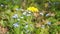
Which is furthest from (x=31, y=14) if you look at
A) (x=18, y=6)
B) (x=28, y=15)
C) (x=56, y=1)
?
(x=56, y=1)

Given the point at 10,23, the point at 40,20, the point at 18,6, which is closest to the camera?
the point at 10,23

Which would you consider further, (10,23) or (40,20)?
(40,20)

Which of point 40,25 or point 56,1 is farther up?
point 56,1

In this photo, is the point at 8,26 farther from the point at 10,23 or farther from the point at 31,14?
the point at 31,14

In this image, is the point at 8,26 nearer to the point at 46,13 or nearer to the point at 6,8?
the point at 6,8

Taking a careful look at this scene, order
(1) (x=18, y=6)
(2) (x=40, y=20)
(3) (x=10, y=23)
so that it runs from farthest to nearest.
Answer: (1) (x=18, y=6)
(2) (x=40, y=20)
(3) (x=10, y=23)

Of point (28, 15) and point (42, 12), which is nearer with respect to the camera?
point (28, 15)

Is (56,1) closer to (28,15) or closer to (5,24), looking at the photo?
(28,15)

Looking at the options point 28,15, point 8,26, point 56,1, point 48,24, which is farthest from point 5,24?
point 56,1
